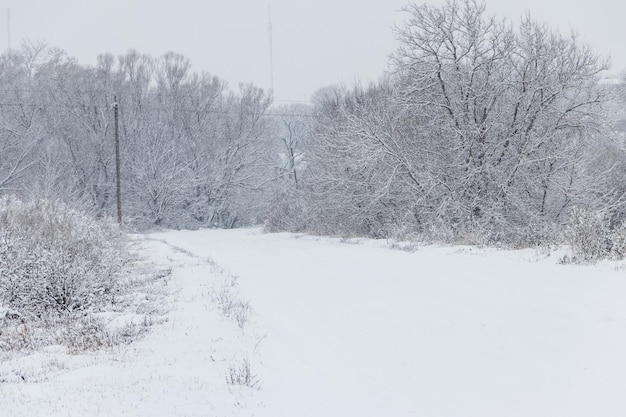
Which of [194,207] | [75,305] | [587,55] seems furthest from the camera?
[194,207]

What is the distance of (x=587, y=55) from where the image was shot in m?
21.3

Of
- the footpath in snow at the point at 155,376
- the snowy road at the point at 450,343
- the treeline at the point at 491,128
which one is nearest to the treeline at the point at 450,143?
the treeline at the point at 491,128

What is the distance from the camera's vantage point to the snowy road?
4918 millimetres

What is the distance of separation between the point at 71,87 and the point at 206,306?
42586mm

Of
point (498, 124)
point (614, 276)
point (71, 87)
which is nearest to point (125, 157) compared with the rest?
point (71, 87)

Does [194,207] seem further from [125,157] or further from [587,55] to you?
[587,55]

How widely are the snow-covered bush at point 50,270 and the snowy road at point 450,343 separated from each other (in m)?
2.89

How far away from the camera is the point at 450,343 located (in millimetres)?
6531

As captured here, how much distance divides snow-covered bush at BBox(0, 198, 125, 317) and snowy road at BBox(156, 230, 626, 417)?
289 cm

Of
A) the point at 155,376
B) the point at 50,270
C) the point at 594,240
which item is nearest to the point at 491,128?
the point at 594,240

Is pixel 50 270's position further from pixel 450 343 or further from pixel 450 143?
pixel 450 143

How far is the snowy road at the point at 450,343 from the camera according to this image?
4.92 metres

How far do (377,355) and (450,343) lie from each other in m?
0.87

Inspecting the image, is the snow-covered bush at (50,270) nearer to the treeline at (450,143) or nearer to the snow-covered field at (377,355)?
the snow-covered field at (377,355)
